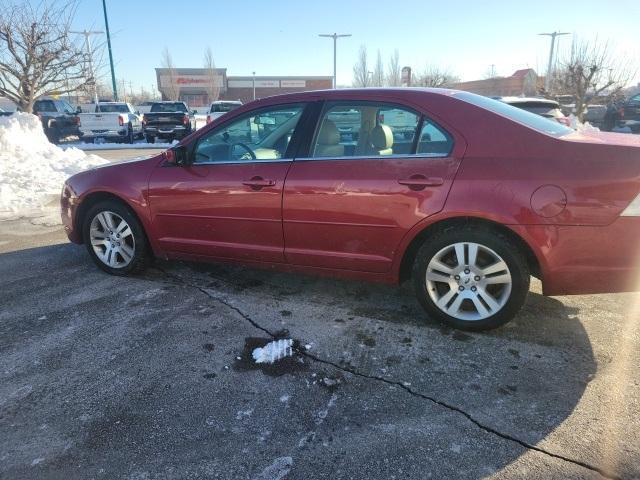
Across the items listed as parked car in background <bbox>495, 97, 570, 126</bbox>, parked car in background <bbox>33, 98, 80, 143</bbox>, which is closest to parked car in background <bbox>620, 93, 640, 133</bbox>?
parked car in background <bbox>495, 97, 570, 126</bbox>

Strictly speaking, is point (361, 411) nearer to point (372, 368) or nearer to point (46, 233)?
point (372, 368)

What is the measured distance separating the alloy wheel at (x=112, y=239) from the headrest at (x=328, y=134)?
6.65ft

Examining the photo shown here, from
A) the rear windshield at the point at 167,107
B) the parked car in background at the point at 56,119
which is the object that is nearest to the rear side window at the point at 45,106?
the parked car in background at the point at 56,119

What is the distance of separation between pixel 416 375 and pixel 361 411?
1.61 ft

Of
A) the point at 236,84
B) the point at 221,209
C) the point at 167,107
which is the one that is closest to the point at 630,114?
the point at 221,209

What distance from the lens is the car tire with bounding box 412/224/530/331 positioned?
3.16 m

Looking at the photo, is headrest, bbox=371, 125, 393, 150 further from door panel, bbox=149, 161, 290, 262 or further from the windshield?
the windshield

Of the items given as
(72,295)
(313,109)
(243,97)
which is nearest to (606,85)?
(313,109)

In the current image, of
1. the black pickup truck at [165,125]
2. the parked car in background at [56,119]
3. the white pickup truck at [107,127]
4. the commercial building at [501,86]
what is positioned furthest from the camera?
the commercial building at [501,86]

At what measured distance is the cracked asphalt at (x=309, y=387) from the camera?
223 cm

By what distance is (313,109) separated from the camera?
3.74 meters

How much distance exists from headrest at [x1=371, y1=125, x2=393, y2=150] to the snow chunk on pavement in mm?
1517

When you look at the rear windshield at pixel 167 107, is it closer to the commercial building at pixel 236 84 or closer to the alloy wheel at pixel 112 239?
the alloy wheel at pixel 112 239

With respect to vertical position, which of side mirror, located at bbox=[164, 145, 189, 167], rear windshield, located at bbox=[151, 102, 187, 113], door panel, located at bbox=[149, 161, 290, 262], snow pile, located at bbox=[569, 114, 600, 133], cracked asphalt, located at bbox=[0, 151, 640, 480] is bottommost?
cracked asphalt, located at bbox=[0, 151, 640, 480]
